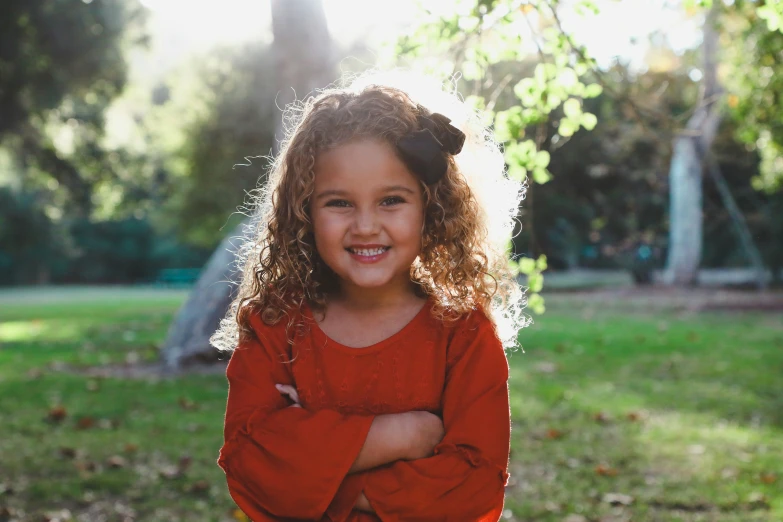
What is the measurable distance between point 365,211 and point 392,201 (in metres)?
0.09

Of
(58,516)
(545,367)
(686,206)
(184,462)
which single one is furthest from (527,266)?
(686,206)

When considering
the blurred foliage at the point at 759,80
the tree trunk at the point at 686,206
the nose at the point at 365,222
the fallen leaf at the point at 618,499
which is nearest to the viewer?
the nose at the point at 365,222

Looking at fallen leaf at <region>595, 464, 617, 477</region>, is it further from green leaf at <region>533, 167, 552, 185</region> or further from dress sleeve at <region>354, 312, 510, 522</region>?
dress sleeve at <region>354, 312, 510, 522</region>

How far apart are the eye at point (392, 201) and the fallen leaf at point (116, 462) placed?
4.03m

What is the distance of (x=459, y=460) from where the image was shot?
2.01m

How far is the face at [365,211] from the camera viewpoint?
83.5 inches

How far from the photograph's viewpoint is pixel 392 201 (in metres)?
2.16

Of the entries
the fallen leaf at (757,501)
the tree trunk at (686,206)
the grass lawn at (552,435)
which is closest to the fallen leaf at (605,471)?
the grass lawn at (552,435)

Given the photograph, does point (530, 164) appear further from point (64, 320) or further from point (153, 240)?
point (153, 240)

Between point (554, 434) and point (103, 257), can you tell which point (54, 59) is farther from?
point (103, 257)

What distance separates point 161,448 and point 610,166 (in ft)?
68.9

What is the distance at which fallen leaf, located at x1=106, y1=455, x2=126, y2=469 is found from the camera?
5.43 metres

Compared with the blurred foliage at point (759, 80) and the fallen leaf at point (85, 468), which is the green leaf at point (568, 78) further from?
the fallen leaf at point (85, 468)

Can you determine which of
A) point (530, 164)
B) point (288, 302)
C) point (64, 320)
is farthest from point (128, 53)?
point (288, 302)
